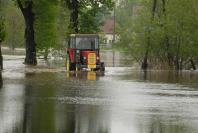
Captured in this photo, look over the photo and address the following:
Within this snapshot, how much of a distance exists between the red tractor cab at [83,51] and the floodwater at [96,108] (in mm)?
13980

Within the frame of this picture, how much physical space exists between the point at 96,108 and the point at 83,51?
22.8 m

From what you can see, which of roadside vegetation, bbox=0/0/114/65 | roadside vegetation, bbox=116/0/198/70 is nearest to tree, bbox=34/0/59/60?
roadside vegetation, bbox=0/0/114/65

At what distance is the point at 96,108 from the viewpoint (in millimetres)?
17047

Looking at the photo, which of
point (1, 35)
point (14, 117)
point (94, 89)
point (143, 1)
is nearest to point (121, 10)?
point (143, 1)

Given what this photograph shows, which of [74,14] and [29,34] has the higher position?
[74,14]

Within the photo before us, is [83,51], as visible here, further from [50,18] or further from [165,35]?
[50,18]

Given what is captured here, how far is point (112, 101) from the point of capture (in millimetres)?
19109

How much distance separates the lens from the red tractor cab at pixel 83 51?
39.4 meters

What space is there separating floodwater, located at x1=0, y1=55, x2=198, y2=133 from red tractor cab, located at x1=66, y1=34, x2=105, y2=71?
45.9ft

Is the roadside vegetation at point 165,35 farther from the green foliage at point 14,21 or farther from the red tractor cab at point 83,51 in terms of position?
the green foliage at point 14,21

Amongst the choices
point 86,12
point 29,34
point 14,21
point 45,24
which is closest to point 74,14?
point 86,12

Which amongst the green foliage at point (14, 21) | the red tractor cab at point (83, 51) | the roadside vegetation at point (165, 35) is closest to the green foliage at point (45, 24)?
the roadside vegetation at point (165, 35)

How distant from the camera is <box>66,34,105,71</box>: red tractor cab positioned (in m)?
39.4

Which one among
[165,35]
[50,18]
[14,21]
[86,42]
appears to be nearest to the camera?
[86,42]
